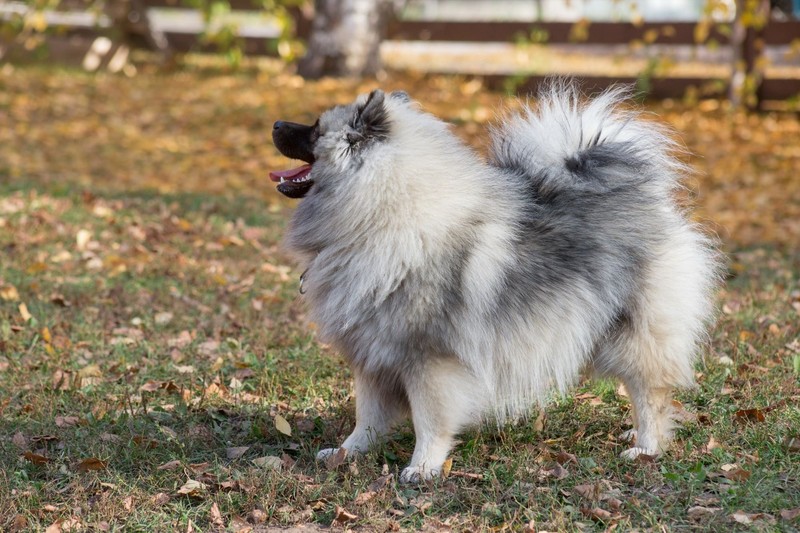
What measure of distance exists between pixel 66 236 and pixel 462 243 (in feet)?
14.3

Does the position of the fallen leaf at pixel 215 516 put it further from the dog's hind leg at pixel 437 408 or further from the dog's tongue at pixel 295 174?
the dog's tongue at pixel 295 174

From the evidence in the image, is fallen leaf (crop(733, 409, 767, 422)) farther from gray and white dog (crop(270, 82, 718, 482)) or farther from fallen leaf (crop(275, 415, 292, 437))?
fallen leaf (crop(275, 415, 292, 437))

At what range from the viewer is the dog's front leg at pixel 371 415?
3.64m

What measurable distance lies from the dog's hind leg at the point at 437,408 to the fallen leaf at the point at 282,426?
59 centimetres

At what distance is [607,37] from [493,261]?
33.2ft

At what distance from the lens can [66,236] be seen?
6.80m

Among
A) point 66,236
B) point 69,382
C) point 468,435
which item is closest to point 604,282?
point 468,435

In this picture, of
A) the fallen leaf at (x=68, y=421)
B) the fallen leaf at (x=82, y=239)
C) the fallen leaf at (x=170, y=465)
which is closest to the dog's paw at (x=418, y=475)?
the fallen leaf at (x=170, y=465)

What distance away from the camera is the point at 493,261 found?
3389 mm

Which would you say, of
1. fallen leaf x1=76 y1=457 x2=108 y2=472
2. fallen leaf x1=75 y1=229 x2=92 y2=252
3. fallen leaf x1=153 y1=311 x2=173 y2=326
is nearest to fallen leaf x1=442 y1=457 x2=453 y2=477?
fallen leaf x1=76 y1=457 x2=108 y2=472

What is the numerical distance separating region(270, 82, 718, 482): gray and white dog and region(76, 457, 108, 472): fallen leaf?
0.87 m

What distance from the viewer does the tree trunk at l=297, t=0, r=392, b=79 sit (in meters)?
11.9

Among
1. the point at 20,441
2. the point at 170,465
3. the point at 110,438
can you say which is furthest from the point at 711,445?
the point at 20,441

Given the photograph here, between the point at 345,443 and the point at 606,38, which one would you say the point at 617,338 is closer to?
the point at 345,443
